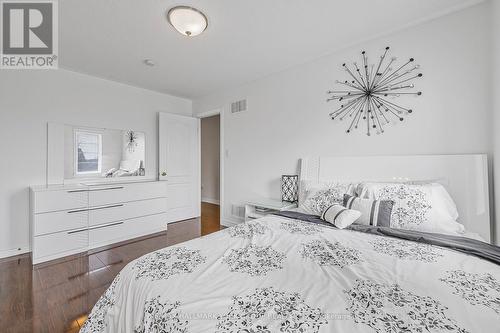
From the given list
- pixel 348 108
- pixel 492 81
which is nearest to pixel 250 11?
pixel 348 108

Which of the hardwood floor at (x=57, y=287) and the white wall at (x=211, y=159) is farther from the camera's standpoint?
the white wall at (x=211, y=159)

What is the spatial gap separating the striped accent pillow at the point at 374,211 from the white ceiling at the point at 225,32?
1676mm

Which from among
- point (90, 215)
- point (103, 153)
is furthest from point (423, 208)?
point (103, 153)

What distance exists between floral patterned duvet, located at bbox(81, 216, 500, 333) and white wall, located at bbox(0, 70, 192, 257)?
108 inches

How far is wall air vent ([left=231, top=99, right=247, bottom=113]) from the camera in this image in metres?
3.65

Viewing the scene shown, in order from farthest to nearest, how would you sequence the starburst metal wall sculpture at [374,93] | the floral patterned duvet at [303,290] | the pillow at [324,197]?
the starburst metal wall sculpture at [374,93] → the pillow at [324,197] → the floral patterned duvet at [303,290]

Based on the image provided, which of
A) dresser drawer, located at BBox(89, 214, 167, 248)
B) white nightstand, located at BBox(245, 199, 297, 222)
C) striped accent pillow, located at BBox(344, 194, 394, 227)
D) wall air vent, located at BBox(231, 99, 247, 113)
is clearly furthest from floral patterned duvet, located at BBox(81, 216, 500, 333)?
wall air vent, located at BBox(231, 99, 247, 113)

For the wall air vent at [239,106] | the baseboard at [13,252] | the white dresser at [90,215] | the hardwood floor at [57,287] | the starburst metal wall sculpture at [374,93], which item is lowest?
the hardwood floor at [57,287]

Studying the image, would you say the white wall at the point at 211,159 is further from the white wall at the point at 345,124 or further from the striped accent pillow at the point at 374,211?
the striped accent pillow at the point at 374,211

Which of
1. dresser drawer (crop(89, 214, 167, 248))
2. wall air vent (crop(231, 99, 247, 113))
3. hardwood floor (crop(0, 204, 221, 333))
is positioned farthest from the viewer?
wall air vent (crop(231, 99, 247, 113))

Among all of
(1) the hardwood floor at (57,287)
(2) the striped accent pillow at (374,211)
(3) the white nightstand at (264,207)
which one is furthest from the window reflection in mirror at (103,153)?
(2) the striped accent pillow at (374,211)

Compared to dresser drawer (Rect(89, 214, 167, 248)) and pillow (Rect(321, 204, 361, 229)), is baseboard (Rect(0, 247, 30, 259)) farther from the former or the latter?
pillow (Rect(321, 204, 361, 229))

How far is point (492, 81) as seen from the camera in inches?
69.2

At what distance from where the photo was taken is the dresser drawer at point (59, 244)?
8.29 feet
